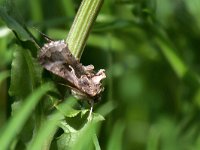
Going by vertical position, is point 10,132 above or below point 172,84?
above

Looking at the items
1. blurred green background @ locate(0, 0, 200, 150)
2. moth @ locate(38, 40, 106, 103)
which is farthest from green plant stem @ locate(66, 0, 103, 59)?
blurred green background @ locate(0, 0, 200, 150)

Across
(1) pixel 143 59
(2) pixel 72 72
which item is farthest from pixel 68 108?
(1) pixel 143 59

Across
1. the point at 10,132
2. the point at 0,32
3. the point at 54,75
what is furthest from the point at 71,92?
the point at 0,32

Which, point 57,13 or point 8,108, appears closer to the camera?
point 8,108

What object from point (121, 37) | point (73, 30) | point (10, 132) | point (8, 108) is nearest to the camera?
point (10, 132)

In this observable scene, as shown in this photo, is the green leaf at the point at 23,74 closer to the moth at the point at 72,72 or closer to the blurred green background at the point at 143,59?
the moth at the point at 72,72

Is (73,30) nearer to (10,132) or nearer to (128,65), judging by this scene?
(10,132)

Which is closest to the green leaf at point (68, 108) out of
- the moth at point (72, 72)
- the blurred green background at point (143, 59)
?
the moth at point (72, 72)
